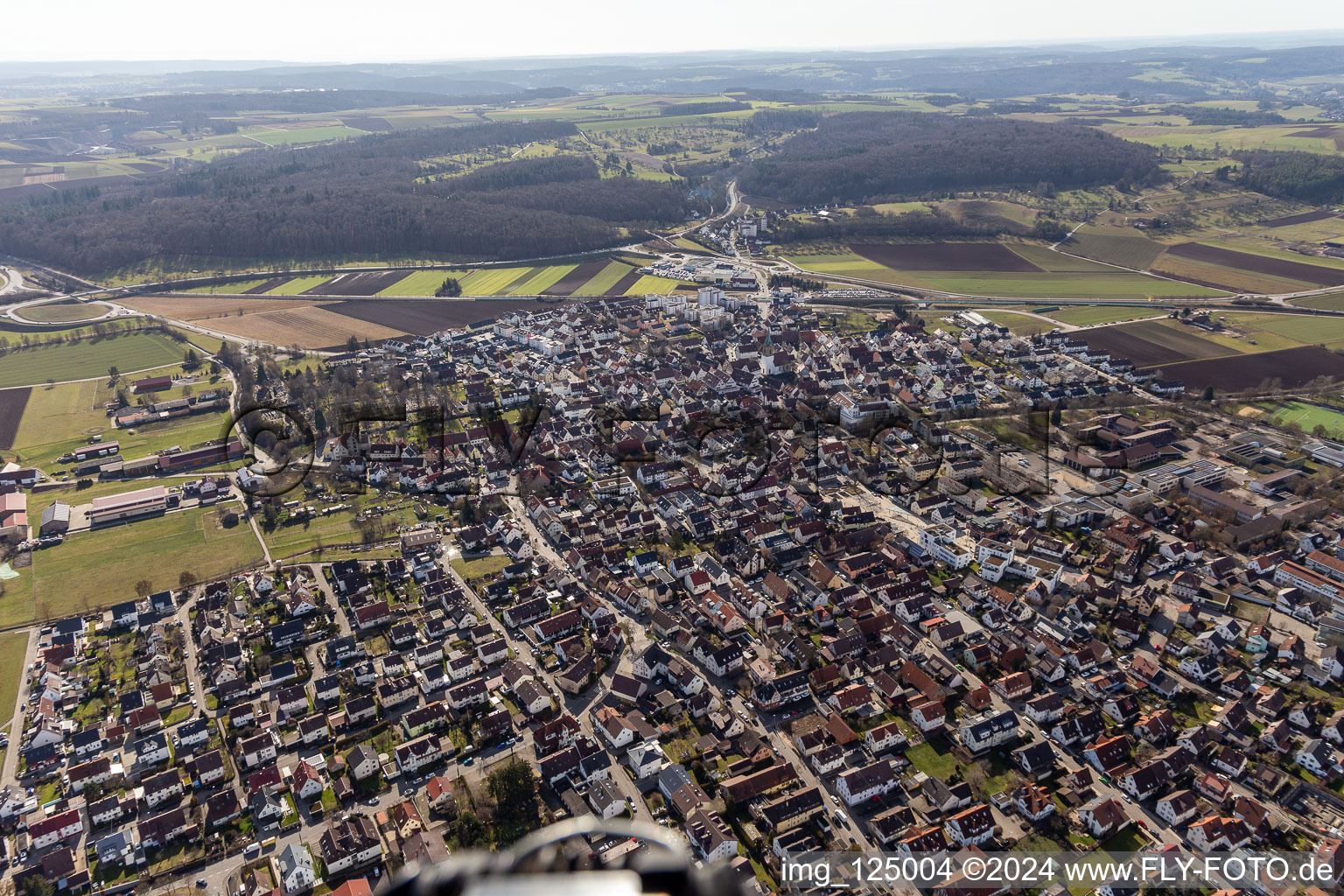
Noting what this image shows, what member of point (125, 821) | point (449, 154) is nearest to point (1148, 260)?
point (125, 821)

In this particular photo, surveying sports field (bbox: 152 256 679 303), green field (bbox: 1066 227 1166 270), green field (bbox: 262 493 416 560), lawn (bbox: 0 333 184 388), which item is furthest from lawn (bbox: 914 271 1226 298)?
lawn (bbox: 0 333 184 388)

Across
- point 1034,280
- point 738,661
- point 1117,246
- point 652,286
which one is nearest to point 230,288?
point 652,286

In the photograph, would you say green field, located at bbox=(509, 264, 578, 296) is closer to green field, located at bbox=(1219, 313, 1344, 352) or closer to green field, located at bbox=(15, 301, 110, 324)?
green field, located at bbox=(15, 301, 110, 324)

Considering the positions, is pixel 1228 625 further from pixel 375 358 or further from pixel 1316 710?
pixel 375 358

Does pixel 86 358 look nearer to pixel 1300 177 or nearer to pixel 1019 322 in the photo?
pixel 1019 322

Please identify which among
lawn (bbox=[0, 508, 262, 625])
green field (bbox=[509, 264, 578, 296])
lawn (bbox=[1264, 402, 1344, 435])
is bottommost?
lawn (bbox=[0, 508, 262, 625])

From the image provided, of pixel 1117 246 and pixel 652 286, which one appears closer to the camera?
pixel 652 286

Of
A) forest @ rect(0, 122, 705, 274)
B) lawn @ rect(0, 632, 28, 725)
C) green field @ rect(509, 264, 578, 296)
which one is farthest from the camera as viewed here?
forest @ rect(0, 122, 705, 274)
